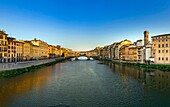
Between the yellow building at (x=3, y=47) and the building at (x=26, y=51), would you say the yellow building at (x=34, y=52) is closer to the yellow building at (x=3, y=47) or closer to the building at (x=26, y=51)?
the building at (x=26, y=51)

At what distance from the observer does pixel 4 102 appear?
2067 cm

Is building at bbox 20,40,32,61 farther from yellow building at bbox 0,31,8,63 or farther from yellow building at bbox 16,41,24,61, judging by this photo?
yellow building at bbox 0,31,8,63

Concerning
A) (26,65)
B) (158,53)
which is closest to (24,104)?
(26,65)

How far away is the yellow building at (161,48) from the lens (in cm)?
5928

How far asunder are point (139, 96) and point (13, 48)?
56.1 m

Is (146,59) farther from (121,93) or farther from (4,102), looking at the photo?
(4,102)

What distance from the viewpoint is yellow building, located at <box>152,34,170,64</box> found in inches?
2334

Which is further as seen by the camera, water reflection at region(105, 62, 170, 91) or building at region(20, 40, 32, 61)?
building at region(20, 40, 32, 61)

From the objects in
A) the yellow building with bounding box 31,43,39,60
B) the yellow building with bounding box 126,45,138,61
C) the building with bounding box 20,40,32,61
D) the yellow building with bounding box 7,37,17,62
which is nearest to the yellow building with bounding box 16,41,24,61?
the yellow building with bounding box 7,37,17,62

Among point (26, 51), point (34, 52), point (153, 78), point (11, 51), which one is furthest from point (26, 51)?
point (153, 78)

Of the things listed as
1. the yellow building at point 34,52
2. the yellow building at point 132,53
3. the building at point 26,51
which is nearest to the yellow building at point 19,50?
the building at point 26,51

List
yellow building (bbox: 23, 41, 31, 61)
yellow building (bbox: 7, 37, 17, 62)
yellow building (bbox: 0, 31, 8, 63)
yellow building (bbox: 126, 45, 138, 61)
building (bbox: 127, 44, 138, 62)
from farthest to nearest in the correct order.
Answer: yellow building (bbox: 126, 45, 138, 61) < building (bbox: 127, 44, 138, 62) < yellow building (bbox: 23, 41, 31, 61) < yellow building (bbox: 7, 37, 17, 62) < yellow building (bbox: 0, 31, 8, 63)

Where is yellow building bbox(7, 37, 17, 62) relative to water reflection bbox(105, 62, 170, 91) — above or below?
above

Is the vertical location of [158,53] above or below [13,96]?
above
